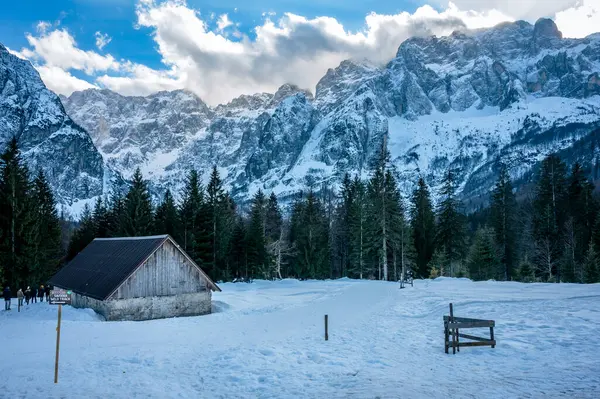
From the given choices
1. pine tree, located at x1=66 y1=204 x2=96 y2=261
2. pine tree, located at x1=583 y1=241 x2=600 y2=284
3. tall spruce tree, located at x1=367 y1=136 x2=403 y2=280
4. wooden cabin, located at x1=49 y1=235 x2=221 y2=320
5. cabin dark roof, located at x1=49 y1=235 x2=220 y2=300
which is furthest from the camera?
pine tree, located at x1=66 y1=204 x2=96 y2=261

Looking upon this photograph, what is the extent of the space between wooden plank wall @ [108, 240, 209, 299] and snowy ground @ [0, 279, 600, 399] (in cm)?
327

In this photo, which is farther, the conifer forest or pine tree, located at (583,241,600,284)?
the conifer forest

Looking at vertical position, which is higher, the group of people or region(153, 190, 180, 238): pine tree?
region(153, 190, 180, 238): pine tree

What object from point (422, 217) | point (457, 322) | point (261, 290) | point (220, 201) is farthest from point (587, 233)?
point (220, 201)

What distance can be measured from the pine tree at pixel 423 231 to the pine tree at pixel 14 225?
51298 mm

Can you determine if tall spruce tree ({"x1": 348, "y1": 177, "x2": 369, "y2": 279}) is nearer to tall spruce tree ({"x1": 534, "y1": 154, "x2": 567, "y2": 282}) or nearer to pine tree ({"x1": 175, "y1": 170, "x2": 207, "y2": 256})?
tall spruce tree ({"x1": 534, "y1": 154, "x2": 567, "y2": 282})

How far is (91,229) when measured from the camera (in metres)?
67.9

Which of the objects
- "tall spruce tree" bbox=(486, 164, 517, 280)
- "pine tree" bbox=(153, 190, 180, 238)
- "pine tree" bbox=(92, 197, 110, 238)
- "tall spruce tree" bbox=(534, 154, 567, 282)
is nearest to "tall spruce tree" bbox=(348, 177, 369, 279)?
"tall spruce tree" bbox=(486, 164, 517, 280)

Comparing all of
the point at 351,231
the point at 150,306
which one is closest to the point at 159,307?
the point at 150,306

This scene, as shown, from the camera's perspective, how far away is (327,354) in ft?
49.6

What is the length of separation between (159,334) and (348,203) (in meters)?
50.6

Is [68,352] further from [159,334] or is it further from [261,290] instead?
[261,290]

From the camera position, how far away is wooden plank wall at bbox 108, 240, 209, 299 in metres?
29.1

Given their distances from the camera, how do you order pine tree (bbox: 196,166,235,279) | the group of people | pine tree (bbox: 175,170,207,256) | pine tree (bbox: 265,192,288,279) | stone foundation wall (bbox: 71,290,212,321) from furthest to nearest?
pine tree (bbox: 265,192,288,279)
pine tree (bbox: 196,166,235,279)
pine tree (bbox: 175,170,207,256)
the group of people
stone foundation wall (bbox: 71,290,212,321)
